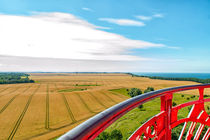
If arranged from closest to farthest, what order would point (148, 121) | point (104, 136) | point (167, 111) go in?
point (148, 121) → point (167, 111) → point (104, 136)

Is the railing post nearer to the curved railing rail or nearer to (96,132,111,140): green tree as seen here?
the curved railing rail

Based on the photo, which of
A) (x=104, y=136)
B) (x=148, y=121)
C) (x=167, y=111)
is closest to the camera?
(x=148, y=121)

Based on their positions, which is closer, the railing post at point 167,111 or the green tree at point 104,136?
the railing post at point 167,111

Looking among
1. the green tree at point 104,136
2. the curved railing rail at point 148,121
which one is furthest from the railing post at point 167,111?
the green tree at point 104,136

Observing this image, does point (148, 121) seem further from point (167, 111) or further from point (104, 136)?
point (104, 136)

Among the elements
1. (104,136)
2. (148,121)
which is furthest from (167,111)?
(104,136)

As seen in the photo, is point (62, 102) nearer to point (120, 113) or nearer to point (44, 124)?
point (44, 124)

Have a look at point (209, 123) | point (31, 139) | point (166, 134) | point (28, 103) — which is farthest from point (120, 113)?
point (28, 103)

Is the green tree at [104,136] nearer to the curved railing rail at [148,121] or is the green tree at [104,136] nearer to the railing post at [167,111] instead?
the curved railing rail at [148,121]

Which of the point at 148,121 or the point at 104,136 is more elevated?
the point at 148,121

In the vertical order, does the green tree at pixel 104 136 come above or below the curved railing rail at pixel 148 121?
below

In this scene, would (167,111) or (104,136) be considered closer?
(167,111)
